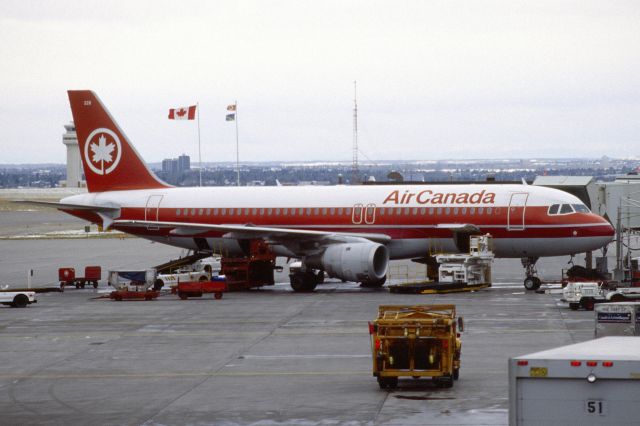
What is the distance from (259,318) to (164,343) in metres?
6.51

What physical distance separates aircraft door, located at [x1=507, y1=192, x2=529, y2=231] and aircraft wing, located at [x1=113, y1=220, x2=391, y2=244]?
5.23 m

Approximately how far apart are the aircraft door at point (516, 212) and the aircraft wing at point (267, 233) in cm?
523

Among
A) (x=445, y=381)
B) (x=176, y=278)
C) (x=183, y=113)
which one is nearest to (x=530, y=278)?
(x=176, y=278)

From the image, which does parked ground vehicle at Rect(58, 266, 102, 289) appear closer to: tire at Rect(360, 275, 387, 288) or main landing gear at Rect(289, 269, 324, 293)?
main landing gear at Rect(289, 269, 324, 293)

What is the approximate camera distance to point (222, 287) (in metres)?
48.3

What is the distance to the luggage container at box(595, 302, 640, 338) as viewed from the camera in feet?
89.4

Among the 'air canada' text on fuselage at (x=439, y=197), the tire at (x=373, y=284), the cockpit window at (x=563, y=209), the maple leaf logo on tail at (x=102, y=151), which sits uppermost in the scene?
the maple leaf logo on tail at (x=102, y=151)

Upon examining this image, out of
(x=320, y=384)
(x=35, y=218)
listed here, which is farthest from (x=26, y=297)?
(x=35, y=218)

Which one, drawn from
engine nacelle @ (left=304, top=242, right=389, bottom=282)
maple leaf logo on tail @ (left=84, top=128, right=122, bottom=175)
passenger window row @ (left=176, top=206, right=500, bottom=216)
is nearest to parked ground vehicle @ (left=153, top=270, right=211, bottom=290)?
passenger window row @ (left=176, top=206, right=500, bottom=216)

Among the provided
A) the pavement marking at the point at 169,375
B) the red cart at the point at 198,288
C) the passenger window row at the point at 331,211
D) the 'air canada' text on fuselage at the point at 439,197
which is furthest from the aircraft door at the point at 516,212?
the pavement marking at the point at 169,375

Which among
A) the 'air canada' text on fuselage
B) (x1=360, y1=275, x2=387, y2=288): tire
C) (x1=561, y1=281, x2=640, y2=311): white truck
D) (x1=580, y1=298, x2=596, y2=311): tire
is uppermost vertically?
the 'air canada' text on fuselage

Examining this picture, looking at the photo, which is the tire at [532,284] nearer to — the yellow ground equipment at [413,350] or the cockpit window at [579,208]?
the cockpit window at [579,208]

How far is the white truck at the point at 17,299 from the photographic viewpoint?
149ft

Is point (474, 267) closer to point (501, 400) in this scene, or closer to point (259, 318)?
point (259, 318)
